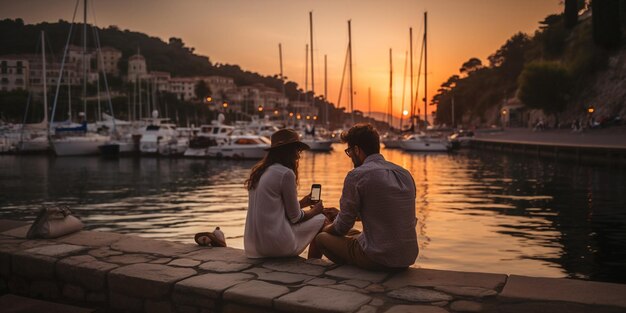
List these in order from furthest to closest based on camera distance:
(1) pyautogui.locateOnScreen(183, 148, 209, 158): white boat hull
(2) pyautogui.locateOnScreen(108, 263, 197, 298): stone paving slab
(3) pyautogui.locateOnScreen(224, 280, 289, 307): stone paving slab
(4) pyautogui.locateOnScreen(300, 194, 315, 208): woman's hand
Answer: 1. (1) pyautogui.locateOnScreen(183, 148, 209, 158): white boat hull
2. (4) pyautogui.locateOnScreen(300, 194, 315, 208): woman's hand
3. (2) pyautogui.locateOnScreen(108, 263, 197, 298): stone paving slab
4. (3) pyautogui.locateOnScreen(224, 280, 289, 307): stone paving slab

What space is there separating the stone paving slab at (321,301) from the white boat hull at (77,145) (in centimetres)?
4967

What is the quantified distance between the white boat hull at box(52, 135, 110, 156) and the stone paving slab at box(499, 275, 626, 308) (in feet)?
165

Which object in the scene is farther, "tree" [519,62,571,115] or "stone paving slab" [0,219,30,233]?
"tree" [519,62,571,115]

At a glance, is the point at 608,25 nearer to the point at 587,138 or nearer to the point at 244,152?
the point at 587,138

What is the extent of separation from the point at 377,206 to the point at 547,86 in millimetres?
72075

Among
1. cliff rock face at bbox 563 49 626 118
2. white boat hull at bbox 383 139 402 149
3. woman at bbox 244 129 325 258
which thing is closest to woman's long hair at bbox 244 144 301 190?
woman at bbox 244 129 325 258

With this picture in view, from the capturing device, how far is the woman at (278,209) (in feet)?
18.0

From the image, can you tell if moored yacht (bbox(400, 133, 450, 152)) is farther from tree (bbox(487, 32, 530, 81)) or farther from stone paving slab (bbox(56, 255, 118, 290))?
tree (bbox(487, 32, 530, 81))

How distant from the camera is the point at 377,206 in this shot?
4898 millimetres

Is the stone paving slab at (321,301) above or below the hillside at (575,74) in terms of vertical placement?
below

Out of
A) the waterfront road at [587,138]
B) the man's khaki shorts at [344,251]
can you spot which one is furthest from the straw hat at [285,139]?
the waterfront road at [587,138]

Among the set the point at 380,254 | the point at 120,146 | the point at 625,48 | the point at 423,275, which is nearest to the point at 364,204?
the point at 380,254

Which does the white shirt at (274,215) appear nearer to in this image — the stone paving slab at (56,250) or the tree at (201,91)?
the stone paving slab at (56,250)

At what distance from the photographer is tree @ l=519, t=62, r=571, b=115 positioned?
69688mm
